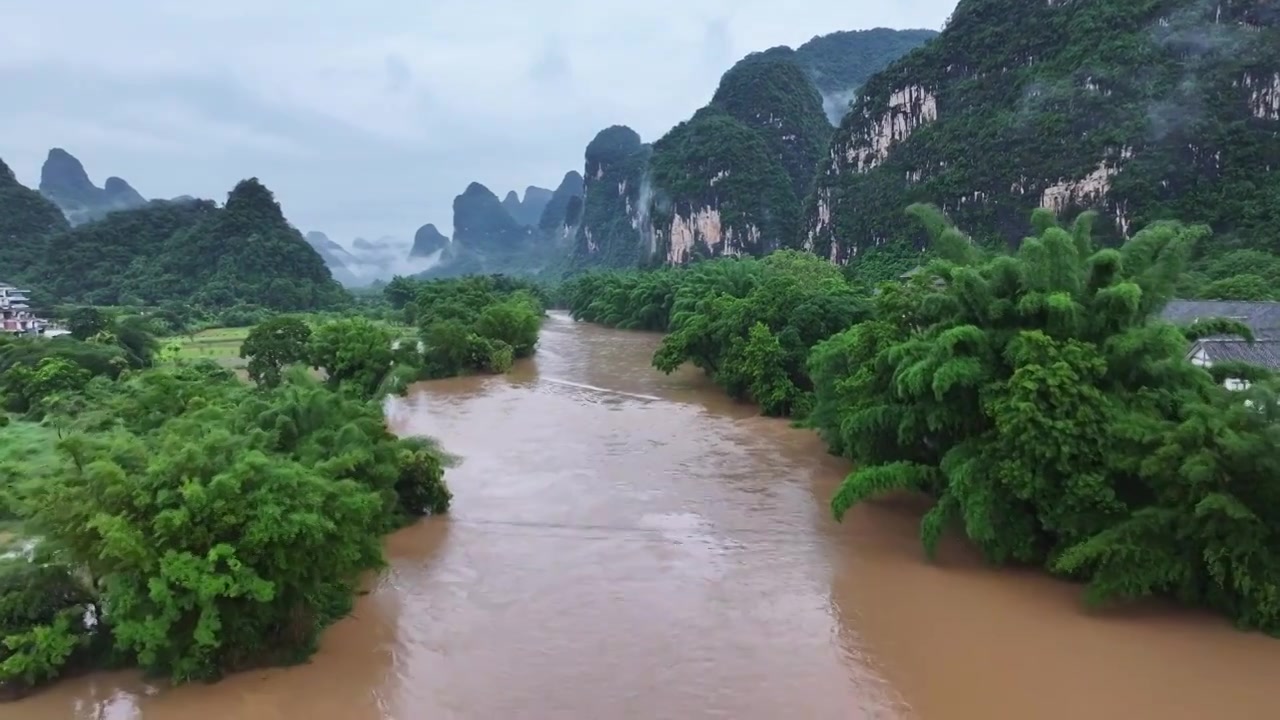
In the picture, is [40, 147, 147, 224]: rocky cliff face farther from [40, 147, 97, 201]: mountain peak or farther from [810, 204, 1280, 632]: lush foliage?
[810, 204, 1280, 632]: lush foliage

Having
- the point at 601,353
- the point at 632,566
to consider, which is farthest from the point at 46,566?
the point at 601,353

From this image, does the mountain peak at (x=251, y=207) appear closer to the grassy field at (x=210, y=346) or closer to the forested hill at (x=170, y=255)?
the forested hill at (x=170, y=255)

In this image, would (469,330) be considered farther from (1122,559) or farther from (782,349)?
(1122,559)

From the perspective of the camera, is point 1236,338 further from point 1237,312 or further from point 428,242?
point 428,242

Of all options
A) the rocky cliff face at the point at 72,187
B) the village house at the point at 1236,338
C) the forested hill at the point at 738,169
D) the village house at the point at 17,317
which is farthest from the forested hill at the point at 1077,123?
the rocky cliff face at the point at 72,187

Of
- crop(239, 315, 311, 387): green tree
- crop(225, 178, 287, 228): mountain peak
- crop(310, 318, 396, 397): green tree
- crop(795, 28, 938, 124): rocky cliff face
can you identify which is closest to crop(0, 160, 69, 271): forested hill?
crop(225, 178, 287, 228): mountain peak

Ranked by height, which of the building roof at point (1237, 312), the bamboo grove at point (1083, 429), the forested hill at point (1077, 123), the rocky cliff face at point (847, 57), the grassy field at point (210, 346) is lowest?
the grassy field at point (210, 346)
